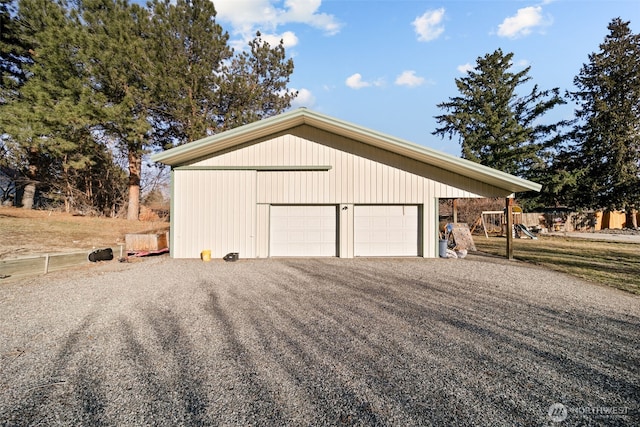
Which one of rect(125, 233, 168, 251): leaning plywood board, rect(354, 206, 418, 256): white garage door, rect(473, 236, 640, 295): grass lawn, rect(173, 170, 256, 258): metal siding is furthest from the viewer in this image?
rect(354, 206, 418, 256): white garage door

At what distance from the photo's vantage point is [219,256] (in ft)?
32.5

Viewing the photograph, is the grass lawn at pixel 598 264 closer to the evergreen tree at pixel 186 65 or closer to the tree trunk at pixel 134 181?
the evergreen tree at pixel 186 65

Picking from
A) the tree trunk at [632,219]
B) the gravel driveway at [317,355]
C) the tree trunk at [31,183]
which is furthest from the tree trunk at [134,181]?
the tree trunk at [632,219]

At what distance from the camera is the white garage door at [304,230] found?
33.8ft

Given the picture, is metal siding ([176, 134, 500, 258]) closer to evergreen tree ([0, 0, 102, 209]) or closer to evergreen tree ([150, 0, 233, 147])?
evergreen tree ([150, 0, 233, 147])

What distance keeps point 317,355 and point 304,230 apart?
7224 mm

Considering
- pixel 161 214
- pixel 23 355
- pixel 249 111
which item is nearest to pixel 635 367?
pixel 23 355

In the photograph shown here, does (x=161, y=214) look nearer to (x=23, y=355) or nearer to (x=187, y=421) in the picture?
(x=23, y=355)

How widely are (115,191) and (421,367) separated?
22139mm

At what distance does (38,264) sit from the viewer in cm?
745

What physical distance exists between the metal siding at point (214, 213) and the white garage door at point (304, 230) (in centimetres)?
85

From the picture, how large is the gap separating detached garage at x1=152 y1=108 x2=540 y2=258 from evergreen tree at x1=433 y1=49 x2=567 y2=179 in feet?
58.9

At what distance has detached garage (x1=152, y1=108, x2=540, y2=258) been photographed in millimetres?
9914

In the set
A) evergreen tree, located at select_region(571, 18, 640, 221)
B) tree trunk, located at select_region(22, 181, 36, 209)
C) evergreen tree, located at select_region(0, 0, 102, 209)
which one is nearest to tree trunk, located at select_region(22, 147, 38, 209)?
tree trunk, located at select_region(22, 181, 36, 209)
